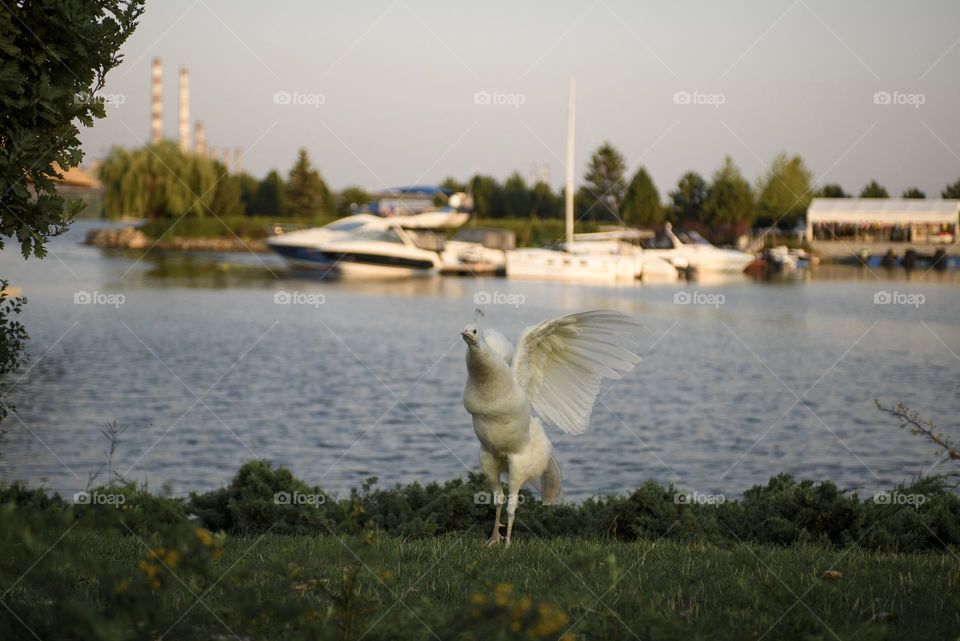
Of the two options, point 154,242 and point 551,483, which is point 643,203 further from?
point 551,483

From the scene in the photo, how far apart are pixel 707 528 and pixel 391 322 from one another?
105 ft

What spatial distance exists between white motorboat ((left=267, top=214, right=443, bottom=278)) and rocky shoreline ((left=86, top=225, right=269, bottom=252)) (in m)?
22.3

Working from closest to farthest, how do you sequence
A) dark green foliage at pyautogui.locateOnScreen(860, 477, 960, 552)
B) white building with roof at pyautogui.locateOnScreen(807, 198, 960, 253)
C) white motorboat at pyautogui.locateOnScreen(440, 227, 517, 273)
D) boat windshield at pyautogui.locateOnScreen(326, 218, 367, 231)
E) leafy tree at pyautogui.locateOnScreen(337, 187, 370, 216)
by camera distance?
dark green foliage at pyautogui.locateOnScreen(860, 477, 960, 552), white motorboat at pyautogui.locateOnScreen(440, 227, 517, 273), boat windshield at pyautogui.locateOnScreen(326, 218, 367, 231), white building with roof at pyautogui.locateOnScreen(807, 198, 960, 253), leafy tree at pyautogui.locateOnScreen(337, 187, 370, 216)

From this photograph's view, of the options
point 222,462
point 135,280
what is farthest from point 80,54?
point 135,280

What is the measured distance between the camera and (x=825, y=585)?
20.8 feet

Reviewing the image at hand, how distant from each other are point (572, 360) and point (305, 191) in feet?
304

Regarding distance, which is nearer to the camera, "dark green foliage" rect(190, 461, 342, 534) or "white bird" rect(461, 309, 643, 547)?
"white bird" rect(461, 309, 643, 547)

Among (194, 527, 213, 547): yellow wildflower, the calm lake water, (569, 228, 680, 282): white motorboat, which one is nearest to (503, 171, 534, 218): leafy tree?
(569, 228, 680, 282): white motorboat

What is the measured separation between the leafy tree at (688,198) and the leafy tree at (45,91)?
86.9 m

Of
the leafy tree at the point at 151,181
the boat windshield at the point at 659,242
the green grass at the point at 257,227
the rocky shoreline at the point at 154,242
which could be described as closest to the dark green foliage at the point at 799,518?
the boat windshield at the point at 659,242

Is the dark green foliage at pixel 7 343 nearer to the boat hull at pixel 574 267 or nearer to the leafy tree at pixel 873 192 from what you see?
the boat hull at pixel 574 267

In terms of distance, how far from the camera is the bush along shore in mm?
4332

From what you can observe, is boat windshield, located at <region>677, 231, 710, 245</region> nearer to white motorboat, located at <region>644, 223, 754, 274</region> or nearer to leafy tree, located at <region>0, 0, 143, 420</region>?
white motorboat, located at <region>644, 223, 754, 274</region>

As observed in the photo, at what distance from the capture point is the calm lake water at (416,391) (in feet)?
54.2
